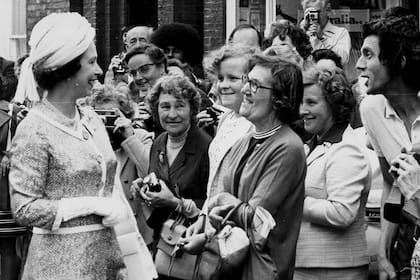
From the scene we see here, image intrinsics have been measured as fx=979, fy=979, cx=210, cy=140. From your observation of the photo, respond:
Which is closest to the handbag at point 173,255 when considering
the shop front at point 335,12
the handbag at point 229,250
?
the handbag at point 229,250

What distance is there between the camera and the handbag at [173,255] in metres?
5.98

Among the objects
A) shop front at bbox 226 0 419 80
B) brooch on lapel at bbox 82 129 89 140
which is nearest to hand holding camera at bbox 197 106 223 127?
brooch on lapel at bbox 82 129 89 140

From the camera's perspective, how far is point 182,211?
631cm

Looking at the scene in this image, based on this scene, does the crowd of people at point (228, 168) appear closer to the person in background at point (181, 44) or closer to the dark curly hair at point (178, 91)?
the dark curly hair at point (178, 91)

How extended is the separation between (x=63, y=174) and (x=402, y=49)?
2006 millimetres

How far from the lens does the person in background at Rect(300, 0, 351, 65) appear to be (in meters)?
9.14

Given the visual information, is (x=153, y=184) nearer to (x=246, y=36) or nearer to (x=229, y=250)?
(x=229, y=250)

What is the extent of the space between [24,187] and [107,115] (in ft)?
7.68

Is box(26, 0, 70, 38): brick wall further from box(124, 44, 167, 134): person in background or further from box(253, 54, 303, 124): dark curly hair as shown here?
box(253, 54, 303, 124): dark curly hair

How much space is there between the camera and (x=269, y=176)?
4.86 metres

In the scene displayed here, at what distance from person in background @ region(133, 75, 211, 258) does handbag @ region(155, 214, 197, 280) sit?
A: 0.09 metres

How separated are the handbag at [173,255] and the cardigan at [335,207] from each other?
0.70 metres

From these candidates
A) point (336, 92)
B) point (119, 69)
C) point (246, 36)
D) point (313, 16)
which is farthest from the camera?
point (119, 69)

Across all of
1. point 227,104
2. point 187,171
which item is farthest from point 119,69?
point 227,104
